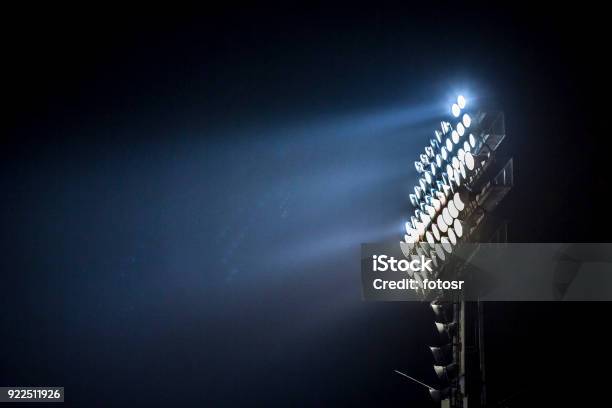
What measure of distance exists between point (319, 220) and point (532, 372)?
537 cm

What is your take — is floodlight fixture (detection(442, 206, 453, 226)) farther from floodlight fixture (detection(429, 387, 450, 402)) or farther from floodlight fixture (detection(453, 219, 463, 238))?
floodlight fixture (detection(429, 387, 450, 402))

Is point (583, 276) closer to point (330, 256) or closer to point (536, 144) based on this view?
point (536, 144)

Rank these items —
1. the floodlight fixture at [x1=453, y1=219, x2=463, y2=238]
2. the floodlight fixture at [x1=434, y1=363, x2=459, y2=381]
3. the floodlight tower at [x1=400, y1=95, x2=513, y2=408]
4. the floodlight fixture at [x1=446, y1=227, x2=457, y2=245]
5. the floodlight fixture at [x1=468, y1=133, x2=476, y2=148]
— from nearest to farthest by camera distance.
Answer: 1. the floodlight tower at [x1=400, y1=95, x2=513, y2=408]
2. the floodlight fixture at [x1=468, y1=133, x2=476, y2=148]
3. the floodlight fixture at [x1=453, y1=219, x2=463, y2=238]
4. the floodlight fixture at [x1=446, y1=227, x2=457, y2=245]
5. the floodlight fixture at [x1=434, y1=363, x2=459, y2=381]

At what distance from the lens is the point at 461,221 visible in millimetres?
7047

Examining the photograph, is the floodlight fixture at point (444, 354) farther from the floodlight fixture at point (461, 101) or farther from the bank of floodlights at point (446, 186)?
the floodlight fixture at point (461, 101)

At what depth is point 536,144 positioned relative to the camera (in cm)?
599

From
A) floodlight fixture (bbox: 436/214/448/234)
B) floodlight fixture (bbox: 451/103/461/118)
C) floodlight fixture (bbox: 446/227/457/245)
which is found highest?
floodlight fixture (bbox: 451/103/461/118)

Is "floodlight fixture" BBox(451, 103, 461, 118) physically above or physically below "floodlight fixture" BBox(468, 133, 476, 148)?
above

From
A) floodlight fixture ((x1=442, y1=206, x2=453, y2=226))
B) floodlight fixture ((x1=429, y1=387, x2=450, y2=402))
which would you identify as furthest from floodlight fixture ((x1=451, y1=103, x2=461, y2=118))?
floodlight fixture ((x1=429, y1=387, x2=450, y2=402))

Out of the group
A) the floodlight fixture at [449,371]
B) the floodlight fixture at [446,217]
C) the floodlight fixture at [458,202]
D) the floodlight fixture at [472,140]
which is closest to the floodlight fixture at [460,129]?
the floodlight fixture at [472,140]

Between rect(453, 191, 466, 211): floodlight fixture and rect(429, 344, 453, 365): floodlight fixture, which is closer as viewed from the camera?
rect(453, 191, 466, 211): floodlight fixture

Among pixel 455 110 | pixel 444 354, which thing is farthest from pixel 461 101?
pixel 444 354

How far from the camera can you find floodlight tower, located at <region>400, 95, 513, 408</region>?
21.3 ft

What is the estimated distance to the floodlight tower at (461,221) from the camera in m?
6.49
